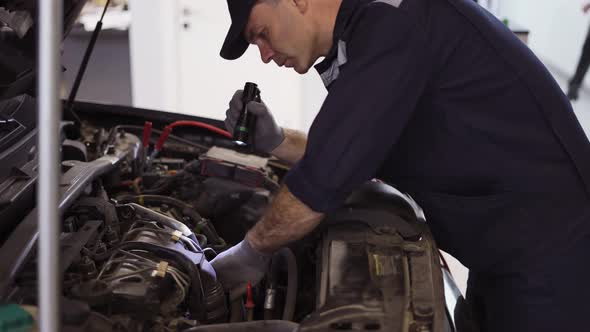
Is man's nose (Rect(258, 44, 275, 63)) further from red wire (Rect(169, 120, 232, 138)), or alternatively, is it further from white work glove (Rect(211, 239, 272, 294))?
red wire (Rect(169, 120, 232, 138))

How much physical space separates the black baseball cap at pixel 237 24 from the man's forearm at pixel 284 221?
0.38 meters

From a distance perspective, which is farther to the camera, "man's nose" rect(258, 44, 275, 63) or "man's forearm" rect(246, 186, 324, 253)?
"man's nose" rect(258, 44, 275, 63)

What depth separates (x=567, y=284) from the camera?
1.46 meters

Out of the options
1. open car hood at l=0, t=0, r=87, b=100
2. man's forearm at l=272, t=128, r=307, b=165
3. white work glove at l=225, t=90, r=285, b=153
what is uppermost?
open car hood at l=0, t=0, r=87, b=100

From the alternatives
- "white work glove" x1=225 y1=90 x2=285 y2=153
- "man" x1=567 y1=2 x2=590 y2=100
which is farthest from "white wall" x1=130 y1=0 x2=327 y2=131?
"white work glove" x1=225 y1=90 x2=285 y2=153

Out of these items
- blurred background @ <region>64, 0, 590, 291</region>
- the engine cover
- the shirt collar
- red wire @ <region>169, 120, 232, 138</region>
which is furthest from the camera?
blurred background @ <region>64, 0, 590, 291</region>

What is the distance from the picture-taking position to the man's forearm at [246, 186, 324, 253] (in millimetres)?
1382

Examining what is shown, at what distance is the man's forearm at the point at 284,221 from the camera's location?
54.4 inches

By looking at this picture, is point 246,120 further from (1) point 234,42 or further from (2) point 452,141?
(2) point 452,141

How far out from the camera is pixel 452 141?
4.60 ft

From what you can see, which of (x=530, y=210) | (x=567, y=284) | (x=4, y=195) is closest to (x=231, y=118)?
(x=4, y=195)

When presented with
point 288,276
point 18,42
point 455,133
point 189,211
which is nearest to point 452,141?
point 455,133

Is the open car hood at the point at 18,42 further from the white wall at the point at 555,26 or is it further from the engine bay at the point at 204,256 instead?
the white wall at the point at 555,26

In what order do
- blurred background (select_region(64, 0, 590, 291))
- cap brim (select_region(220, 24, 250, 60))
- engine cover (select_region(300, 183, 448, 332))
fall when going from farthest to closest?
1. blurred background (select_region(64, 0, 590, 291))
2. cap brim (select_region(220, 24, 250, 60))
3. engine cover (select_region(300, 183, 448, 332))
